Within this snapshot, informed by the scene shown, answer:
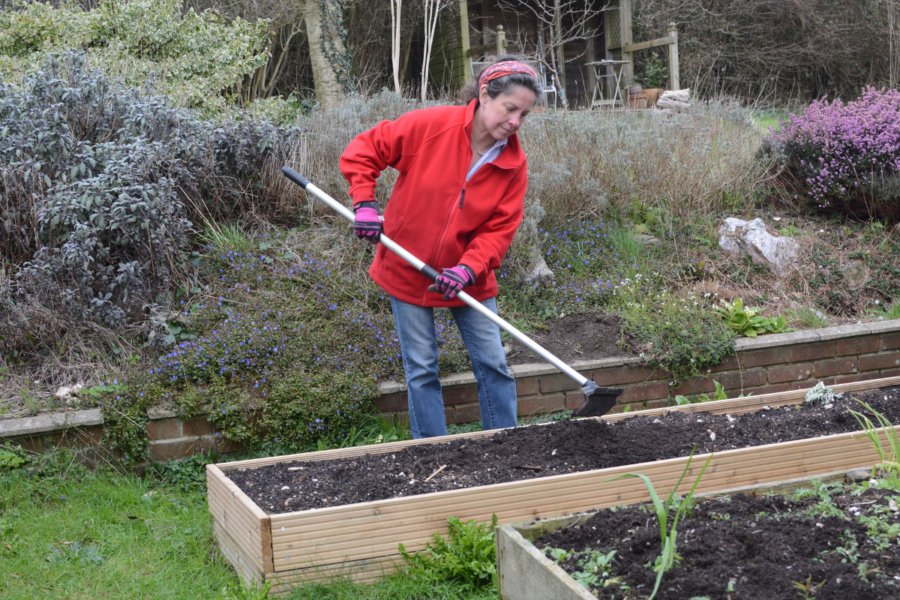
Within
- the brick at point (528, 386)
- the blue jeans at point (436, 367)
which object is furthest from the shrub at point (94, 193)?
the brick at point (528, 386)

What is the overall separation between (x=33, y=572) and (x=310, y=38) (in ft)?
21.1

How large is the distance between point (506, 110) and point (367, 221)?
29.5 inches

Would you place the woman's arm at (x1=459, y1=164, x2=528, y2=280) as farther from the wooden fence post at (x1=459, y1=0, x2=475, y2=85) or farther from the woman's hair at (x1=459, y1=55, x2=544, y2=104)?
the wooden fence post at (x1=459, y1=0, x2=475, y2=85)

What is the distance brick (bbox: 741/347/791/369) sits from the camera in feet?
13.9

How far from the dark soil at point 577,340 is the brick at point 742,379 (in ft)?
2.00

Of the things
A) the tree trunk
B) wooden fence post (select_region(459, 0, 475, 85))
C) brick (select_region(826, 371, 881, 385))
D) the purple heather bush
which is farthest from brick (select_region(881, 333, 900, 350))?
wooden fence post (select_region(459, 0, 475, 85))

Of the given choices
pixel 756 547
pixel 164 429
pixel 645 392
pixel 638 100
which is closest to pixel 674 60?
pixel 638 100

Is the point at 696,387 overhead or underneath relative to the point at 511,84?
underneath

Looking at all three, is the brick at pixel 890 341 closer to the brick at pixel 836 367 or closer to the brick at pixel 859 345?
the brick at pixel 859 345

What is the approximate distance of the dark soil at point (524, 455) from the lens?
2.62 meters

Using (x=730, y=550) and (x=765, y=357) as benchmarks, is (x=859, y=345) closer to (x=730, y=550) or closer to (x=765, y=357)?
(x=765, y=357)

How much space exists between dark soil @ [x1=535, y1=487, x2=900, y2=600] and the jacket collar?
5.31 feet

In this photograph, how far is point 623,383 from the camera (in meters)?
4.06

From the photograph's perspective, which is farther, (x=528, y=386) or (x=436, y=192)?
(x=528, y=386)
